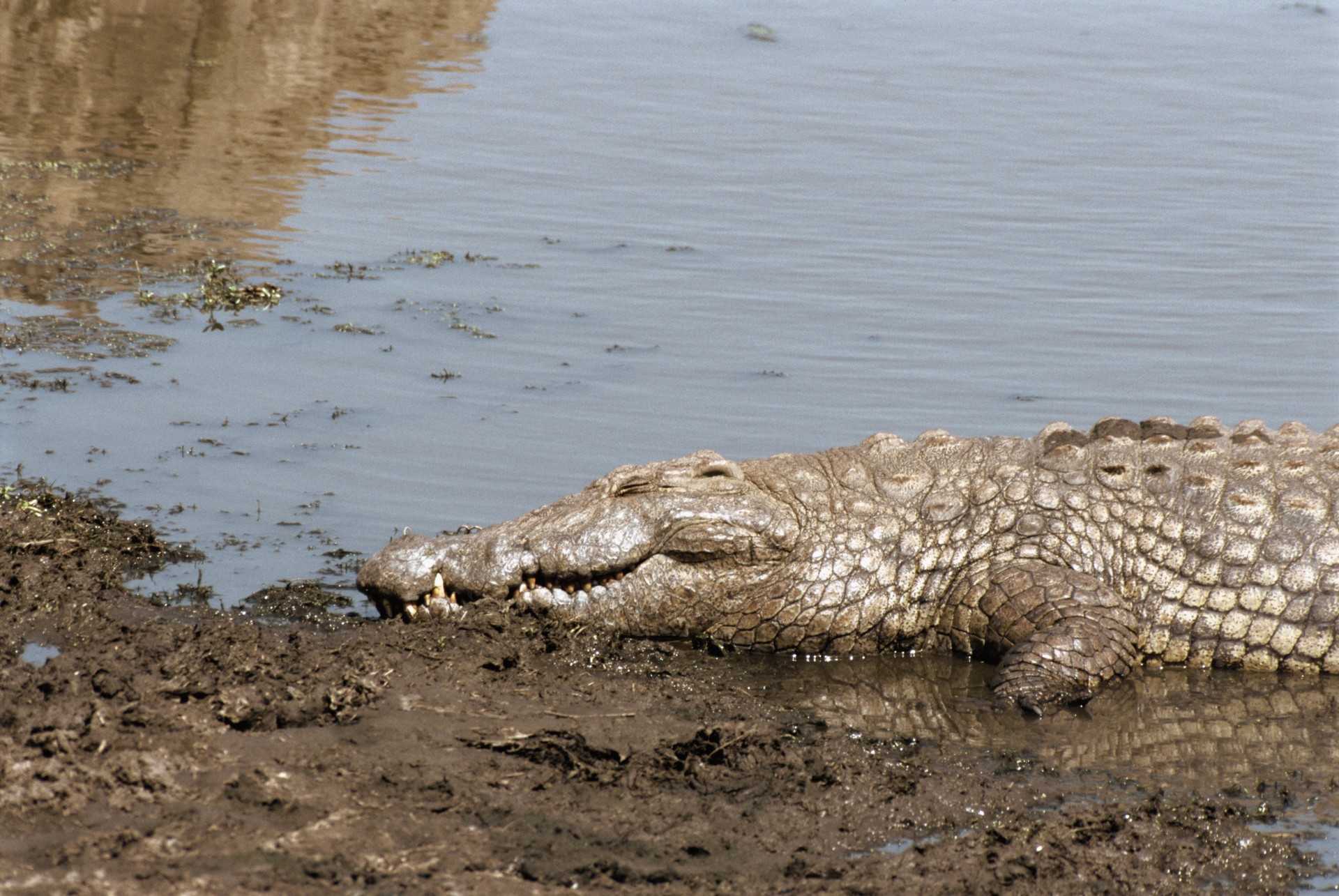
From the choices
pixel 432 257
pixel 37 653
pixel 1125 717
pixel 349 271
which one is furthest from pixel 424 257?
pixel 1125 717

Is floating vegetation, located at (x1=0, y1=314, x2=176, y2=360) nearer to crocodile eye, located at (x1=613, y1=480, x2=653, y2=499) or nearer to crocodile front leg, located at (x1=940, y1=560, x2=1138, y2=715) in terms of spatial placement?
crocodile eye, located at (x1=613, y1=480, x2=653, y2=499)

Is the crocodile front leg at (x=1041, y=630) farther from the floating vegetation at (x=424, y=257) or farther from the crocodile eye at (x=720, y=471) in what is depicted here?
the floating vegetation at (x=424, y=257)

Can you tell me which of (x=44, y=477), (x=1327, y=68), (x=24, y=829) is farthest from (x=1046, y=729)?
(x=1327, y=68)

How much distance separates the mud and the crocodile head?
217 millimetres

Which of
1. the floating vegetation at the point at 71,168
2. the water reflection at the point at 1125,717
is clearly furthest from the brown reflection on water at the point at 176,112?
the water reflection at the point at 1125,717

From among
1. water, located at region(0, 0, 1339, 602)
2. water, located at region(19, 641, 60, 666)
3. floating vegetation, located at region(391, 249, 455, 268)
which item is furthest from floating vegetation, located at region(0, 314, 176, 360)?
water, located at region(19, 641, 60, 666)

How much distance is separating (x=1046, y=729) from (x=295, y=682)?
2685 mm

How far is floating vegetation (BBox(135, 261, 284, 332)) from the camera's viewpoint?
9672mm

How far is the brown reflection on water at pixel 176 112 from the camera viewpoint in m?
11.2

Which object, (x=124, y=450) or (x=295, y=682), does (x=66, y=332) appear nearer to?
(x=124, y=450)

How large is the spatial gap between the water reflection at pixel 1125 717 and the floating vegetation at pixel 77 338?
4.95 meters

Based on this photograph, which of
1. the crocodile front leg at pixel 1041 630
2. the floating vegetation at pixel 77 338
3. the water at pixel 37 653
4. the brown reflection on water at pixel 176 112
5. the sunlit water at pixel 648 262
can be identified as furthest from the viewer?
the brown reflection on water at pixel 176 112

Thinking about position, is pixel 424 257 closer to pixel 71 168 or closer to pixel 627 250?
pixel 627 250

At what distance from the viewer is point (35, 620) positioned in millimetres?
5320
